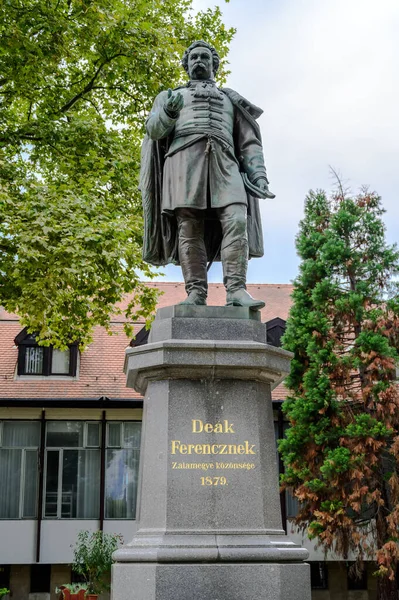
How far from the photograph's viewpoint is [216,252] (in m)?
7.93

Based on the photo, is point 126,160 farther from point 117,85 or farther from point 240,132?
point 240,132

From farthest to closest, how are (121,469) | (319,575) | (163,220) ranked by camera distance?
(319,575) → (121,469) → (163,220)

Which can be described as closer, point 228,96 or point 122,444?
point 228,96

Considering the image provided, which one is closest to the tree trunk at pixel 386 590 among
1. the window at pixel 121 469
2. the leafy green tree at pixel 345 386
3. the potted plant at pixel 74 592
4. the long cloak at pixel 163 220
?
the leafy green tree at pixel 345 386

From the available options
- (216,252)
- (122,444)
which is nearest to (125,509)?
(122,444)

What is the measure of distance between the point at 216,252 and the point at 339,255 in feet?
42.1

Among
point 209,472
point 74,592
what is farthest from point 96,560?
point 209,472

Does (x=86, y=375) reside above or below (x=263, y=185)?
above

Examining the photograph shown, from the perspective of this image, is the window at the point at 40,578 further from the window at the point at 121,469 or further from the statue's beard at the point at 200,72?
the statue's beard at the point at 200,72

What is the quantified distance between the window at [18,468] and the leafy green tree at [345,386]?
22.1 feet

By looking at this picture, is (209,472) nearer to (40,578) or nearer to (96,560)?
(96,560)

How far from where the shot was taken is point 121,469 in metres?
22.8

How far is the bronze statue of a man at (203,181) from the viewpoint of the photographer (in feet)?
24.3

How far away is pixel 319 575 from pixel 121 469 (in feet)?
19.3
